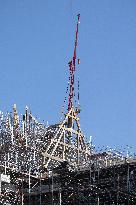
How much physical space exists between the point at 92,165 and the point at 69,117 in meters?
24.1

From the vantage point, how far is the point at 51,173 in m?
56.4

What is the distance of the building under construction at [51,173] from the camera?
51.9 m

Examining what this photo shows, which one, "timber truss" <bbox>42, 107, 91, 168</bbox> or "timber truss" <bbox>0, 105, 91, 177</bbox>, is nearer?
"timber truss" <bbox>0, 105, 91, 177</bbox>

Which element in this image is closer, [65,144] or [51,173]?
[51,173]

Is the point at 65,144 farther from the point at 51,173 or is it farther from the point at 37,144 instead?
the point at 51,173

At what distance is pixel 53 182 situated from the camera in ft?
180

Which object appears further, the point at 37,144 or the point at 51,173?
the point at 37,144

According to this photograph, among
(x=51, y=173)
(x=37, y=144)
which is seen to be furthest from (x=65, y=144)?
(x=51, y=173)

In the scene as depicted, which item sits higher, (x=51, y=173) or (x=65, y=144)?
(x=65, y=144)

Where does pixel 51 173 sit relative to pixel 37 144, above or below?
below

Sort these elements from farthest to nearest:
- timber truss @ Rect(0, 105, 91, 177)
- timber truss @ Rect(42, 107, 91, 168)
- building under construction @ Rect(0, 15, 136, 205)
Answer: timber truss @ Rect(42, 107, 91, 168)
timber truss @ Rect(0, 105, 91, 177)
building under construction @ Rect(0, 15, 136, 205)

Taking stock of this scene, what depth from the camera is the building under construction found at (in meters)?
51.9

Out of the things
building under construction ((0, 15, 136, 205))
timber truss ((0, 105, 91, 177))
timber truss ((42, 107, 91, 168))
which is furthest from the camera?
timber truss ((42, 107, 91, 168))

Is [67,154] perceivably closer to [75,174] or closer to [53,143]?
[53,143]
